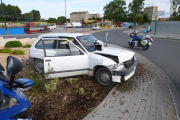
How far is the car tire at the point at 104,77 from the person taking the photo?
4.64 metres

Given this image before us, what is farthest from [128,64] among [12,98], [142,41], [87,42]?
[142,41]

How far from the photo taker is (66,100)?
3.96 metres

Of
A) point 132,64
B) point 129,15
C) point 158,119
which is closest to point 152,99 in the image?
point 158,119

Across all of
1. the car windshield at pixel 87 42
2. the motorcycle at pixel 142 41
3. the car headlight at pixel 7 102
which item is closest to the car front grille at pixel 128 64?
the car windshield at pixel 87 42

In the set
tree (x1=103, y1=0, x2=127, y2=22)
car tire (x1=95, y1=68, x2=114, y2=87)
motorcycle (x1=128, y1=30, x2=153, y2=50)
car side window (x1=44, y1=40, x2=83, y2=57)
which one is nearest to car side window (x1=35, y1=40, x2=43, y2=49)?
car side window (x1=44, y1=40, x2=83, y2=57)

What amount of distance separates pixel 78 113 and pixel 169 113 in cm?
216

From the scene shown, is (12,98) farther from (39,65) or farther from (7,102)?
(39,65)

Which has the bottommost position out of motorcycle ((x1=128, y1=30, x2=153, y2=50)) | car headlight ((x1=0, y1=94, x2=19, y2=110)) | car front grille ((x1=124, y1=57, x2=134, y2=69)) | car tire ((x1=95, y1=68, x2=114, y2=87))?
car tire ((x1=95, y1=68, x2=114, y2=87))

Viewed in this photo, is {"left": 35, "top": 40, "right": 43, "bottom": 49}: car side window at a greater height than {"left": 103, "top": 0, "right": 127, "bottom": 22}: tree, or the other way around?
{"left": 103, "top": 0, "right": 127, "bottom": 22}: tree

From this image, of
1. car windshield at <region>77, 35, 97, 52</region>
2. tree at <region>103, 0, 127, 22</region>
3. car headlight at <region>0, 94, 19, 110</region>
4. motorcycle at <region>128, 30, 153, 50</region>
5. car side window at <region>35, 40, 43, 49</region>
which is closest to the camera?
car headlight at <region>0, 94, 19, 110</region>

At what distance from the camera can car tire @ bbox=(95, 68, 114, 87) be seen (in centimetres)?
464

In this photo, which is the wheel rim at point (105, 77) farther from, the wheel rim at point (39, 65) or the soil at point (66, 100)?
the wheel rim at point (39, 65)

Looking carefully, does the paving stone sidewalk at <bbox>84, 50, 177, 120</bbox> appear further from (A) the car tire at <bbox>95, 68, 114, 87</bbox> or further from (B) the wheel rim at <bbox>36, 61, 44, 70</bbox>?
(B) the wheel rim at <bbox>36, 61, 44, 70</bbox>

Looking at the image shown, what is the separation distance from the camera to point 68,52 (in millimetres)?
4922
